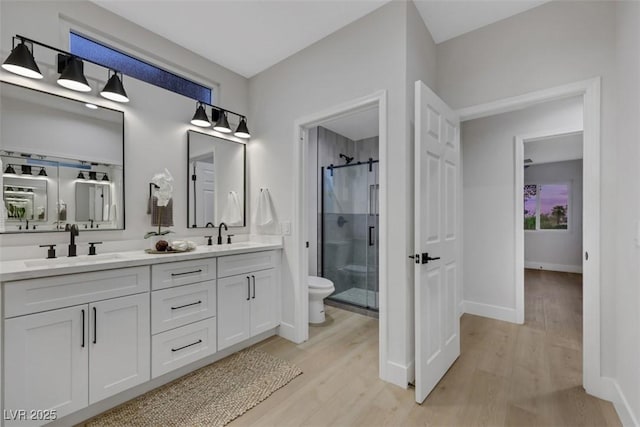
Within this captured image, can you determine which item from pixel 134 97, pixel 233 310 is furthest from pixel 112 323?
pixel 134 97

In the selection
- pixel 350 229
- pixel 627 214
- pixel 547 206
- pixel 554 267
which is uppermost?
pixel 547 206

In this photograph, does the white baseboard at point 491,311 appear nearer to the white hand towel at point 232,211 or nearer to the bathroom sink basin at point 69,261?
the white hand towel at point 232,211

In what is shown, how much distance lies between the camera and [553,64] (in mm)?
2016

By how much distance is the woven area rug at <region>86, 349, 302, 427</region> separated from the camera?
1.66 m

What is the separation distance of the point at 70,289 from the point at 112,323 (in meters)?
0.31

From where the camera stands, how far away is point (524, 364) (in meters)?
2.25

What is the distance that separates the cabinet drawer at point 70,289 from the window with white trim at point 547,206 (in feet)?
26.2

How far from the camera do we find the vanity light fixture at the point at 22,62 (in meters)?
1.64

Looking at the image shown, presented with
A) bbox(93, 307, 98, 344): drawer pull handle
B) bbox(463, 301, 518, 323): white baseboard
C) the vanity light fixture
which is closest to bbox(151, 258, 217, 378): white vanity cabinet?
bbox(93, 307, 98, 344): drawer pull handle

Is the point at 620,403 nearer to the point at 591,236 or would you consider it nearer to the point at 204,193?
the point at 591,236

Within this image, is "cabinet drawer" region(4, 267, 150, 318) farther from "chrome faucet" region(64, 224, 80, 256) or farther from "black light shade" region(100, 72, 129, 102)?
"black light shade" region(100, 72, 129, 102)

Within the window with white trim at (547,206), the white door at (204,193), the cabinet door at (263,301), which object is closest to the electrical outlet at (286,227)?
the cabinet door at (263,301)

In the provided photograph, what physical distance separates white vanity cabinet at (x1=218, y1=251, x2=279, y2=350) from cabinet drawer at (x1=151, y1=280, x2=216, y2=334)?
9cm

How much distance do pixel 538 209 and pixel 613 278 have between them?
5.94 meters
